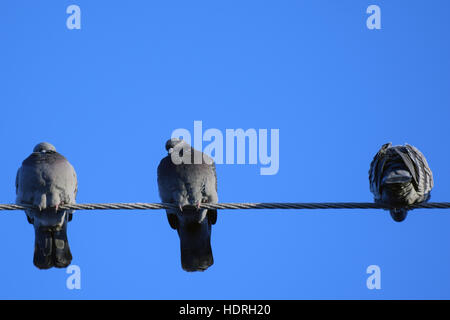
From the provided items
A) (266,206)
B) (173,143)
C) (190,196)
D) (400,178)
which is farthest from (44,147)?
(400,178)

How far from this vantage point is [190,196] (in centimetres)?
1171

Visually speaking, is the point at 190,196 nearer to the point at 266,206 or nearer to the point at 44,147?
the point at 266,206

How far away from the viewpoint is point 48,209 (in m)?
11.9

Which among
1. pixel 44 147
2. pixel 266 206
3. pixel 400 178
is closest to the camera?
pixel 266 206

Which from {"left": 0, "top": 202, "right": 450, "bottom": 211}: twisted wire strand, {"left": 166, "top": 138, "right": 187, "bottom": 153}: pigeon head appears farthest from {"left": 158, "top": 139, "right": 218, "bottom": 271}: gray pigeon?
{"left": 0, "top": 202, "right": 450, "bottom": 211}: twisted wire strand

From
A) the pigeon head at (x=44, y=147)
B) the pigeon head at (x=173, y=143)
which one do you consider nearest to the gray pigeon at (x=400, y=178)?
the pigeon head at (x=173, y=143)

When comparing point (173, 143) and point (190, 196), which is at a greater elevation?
point (173, 143)

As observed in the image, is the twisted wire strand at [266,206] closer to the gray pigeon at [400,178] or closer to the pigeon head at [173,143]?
the gray pigeon at [400,178]

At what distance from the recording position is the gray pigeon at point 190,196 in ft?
38.5

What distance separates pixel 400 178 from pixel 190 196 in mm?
2768

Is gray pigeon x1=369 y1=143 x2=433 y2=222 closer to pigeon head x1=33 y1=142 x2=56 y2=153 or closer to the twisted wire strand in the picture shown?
the twisted wire strand

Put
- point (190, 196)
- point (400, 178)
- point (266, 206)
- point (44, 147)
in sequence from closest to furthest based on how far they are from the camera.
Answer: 1. point (266, 206)
2. point (400, 178)
3. point (190, 196)
4. point (44, 147)

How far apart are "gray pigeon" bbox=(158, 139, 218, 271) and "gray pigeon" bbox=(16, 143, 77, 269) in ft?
4.05

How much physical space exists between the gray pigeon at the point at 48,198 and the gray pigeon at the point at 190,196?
1234mm
